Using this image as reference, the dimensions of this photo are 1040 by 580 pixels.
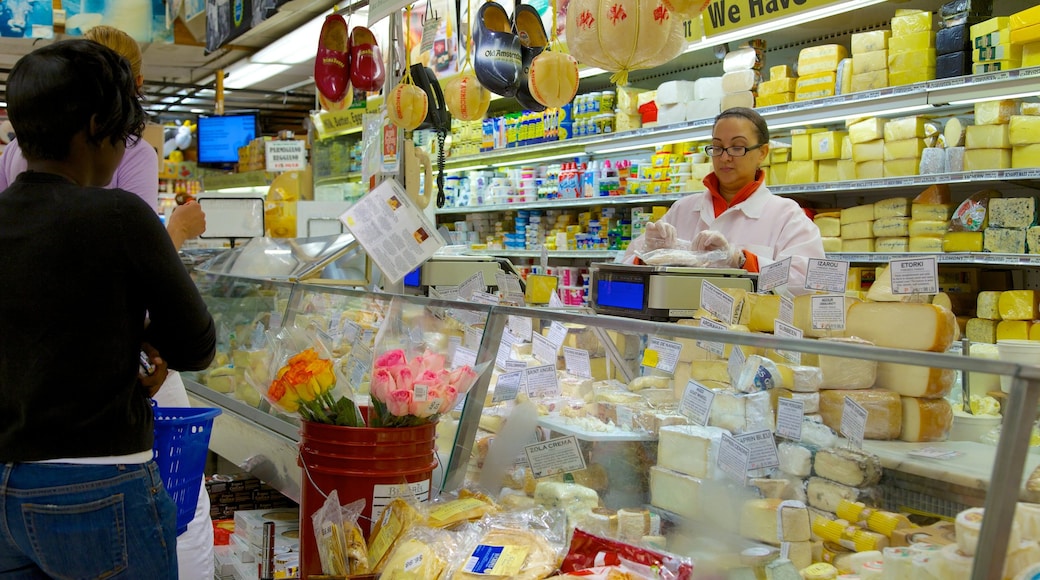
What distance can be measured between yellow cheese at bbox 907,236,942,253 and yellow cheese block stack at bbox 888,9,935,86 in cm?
75

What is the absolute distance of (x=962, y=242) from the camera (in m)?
4.18

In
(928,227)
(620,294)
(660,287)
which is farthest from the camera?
(928,227)

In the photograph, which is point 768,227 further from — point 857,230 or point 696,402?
point 696,402

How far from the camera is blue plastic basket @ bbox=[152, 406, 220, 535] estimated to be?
196 cm

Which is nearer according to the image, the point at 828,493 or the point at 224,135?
the point at 828,493

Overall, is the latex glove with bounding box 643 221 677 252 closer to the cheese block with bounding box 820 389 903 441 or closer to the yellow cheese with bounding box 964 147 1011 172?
the cheese block with bounding box 820 389 903 441

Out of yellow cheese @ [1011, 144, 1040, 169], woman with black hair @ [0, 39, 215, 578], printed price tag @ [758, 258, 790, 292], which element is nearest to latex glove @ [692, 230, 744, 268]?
printed price tag @ [758, 258, 790, 292]

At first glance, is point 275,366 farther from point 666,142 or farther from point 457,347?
point 666,142

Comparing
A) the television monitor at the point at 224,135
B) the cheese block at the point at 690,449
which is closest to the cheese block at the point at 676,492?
the cheese block at the point at 690,449

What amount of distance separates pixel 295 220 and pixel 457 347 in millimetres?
4839

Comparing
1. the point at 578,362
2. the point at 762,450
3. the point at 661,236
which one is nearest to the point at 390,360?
the point at 578,362

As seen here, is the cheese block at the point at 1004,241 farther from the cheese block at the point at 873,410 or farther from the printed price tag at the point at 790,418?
the printed price tag at the point at 790,418

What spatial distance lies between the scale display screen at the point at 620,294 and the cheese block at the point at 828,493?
1160 millimetres

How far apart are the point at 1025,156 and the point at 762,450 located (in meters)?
3.10
